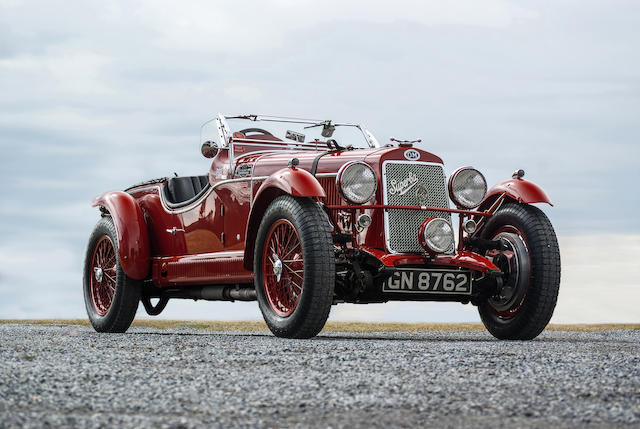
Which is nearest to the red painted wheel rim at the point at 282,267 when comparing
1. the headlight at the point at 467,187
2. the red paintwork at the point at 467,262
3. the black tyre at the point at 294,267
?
the black tyre at the point at 294,267

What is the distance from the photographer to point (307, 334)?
792 cm

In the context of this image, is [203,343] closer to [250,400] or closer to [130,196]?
[250,400]

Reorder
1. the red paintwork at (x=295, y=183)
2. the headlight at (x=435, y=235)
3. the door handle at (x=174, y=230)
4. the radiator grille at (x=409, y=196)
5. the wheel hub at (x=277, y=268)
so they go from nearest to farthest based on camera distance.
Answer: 1. the red paintwork at (x=295, y=183)
2. the wheel hub at (x=277, y=268)
3. the headlight at (x=435, y=235)
4. the radiator grille at (x=409, y=196)
5. the door handle at (x=174, y=230)

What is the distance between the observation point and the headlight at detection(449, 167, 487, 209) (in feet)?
29.5

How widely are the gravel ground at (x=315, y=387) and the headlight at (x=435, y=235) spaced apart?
1.66m

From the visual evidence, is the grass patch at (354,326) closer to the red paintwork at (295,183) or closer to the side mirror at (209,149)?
the side mirror at (209,149)

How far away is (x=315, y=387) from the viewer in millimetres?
4805

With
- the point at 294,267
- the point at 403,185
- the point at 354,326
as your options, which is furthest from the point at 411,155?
the point at 354,326

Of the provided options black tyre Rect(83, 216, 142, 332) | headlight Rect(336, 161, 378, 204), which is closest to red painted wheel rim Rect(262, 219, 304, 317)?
headlight Rect(336, 161, 378, 204)

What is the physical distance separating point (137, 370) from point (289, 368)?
2.90ft

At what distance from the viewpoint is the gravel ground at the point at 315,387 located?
4.09 m

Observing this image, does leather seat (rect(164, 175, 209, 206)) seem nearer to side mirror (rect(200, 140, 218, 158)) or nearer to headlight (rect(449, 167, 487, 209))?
side mirror (rect(200, 140, 218, 158))

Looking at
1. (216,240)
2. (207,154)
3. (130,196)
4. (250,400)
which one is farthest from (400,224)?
(250,400)

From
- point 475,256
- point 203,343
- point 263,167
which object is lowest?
point 203,343
